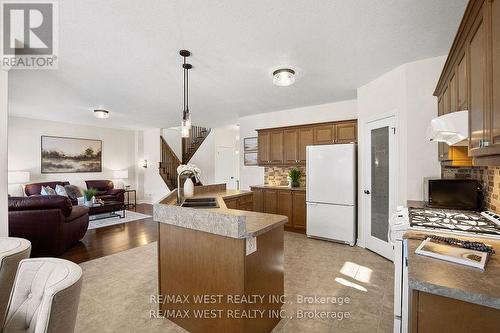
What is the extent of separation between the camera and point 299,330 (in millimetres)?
2016

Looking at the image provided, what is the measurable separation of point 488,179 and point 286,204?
3.19m

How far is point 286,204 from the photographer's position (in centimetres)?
495

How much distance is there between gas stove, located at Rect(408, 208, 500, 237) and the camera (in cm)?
168

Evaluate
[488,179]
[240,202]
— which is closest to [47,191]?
[240,202]

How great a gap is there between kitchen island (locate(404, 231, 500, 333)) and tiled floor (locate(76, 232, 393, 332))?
124cm

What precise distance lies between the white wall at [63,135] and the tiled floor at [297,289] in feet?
15.5

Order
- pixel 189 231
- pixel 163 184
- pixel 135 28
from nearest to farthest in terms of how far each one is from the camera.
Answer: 1. pixel 189 231
2. pixel 135 28
3. pixel 163 184

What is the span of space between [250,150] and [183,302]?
170 inches

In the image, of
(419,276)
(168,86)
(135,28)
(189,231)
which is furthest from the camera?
(168,86)

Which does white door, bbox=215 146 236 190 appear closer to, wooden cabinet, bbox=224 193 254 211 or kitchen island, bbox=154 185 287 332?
wooden cabinet, bbox=224 193 254 211

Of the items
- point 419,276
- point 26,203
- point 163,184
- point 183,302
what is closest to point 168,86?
point 26,203

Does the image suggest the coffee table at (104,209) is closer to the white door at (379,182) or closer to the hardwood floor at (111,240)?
the hardwood floor at (111,240)

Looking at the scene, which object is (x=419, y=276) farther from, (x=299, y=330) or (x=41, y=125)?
(x=41, y=125)

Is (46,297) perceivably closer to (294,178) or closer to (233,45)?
(233,45)
